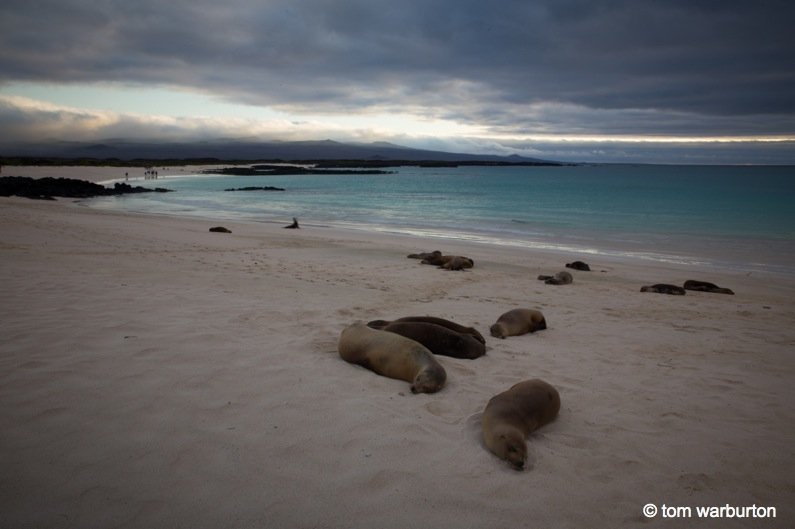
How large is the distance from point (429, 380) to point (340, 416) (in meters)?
1.10

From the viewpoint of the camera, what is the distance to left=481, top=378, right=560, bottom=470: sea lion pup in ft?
12.7

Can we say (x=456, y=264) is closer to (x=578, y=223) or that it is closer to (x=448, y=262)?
(x=448, y=262)

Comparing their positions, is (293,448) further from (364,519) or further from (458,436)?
(458,436)

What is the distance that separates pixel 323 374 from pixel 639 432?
3.20m

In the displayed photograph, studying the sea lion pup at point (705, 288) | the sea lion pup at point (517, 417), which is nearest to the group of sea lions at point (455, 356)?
the sea lion pup at point (517, 417)

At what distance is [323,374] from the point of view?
5.35 metres

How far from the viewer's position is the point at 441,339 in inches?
249

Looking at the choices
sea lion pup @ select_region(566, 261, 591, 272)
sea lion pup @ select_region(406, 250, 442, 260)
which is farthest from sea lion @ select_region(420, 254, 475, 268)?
sea lion pup @ select_region(566, 261, 591, 272)

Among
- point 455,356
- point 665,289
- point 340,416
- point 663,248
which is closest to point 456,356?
point 455,356

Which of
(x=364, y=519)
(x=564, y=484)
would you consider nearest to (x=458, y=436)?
(x=564, y=484)

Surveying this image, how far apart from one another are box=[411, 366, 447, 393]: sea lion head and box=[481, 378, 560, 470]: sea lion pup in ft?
2.45

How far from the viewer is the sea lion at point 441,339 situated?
6230mm

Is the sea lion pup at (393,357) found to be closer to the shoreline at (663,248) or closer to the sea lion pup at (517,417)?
the sea lion pup at (517,417)

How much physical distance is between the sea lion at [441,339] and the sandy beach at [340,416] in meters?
0.27
